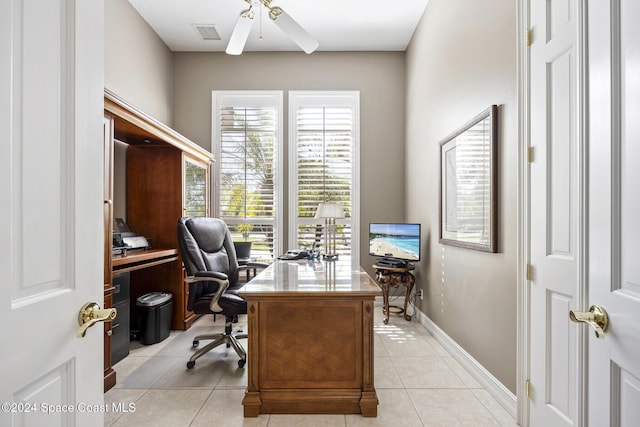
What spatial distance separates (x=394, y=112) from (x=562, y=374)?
387 centimetres

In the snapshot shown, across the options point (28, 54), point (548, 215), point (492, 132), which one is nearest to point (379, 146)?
point (492, 132)

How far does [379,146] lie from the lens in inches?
191

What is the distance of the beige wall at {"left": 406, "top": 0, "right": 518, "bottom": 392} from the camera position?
218 centimetres

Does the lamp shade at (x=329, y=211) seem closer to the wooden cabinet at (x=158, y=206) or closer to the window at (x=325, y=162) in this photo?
the window at (x=325, y=162)

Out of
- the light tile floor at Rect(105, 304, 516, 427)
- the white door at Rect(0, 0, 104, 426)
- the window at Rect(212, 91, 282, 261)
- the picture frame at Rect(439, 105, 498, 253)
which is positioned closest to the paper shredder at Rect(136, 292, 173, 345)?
the light tile floor at Rect(105, 304, 516, 427)

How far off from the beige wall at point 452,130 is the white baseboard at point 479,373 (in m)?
0.06

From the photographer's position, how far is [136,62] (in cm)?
388

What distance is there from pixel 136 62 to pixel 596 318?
4.49 m

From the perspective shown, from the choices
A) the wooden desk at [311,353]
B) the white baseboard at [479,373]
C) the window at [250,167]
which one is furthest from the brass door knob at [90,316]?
the window at [250,167]

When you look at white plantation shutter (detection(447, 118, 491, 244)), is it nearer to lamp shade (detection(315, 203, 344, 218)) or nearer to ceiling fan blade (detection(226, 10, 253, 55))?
lamp shade (detection(315, 203, 344, 218))

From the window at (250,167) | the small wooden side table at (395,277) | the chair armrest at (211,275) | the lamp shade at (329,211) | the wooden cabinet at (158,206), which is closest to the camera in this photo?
the chair armrest at (211,275)

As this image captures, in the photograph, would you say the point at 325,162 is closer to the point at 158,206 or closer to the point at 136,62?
the point at 158,206

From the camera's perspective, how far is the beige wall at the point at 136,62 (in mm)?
3385

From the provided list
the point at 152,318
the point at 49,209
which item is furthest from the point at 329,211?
the point at 49,209
